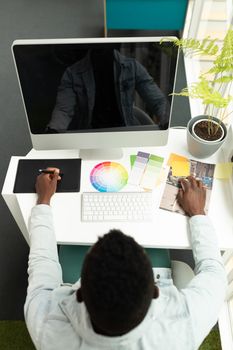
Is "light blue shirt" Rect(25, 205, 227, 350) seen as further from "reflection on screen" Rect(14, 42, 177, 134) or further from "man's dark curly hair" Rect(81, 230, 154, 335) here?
"reflection on screen" Rect(14, 42, 177, 134)

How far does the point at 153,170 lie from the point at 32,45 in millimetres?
731

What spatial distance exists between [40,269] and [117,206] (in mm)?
405

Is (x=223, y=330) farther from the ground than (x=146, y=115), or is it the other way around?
A: (x=146, y=115)

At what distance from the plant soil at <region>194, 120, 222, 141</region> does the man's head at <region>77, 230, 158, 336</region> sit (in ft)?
2.79

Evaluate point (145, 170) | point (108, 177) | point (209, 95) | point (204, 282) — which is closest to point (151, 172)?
point (145, 170)

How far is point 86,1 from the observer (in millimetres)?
3520

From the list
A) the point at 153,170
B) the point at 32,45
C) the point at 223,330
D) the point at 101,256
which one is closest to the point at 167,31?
the point at 153,170

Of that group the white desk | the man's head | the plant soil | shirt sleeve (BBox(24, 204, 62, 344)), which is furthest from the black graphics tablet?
the man's head

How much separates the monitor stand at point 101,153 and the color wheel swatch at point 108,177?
0.04 m

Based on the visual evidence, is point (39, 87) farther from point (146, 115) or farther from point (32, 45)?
point (146, 115)

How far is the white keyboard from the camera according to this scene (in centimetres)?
136

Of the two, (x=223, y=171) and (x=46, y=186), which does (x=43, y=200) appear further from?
(x=223, y=171)

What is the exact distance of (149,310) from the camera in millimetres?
870

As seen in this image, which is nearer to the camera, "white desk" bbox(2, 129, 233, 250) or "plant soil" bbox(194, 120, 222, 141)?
"white desk" bbox(2, 129, 233, 250)
